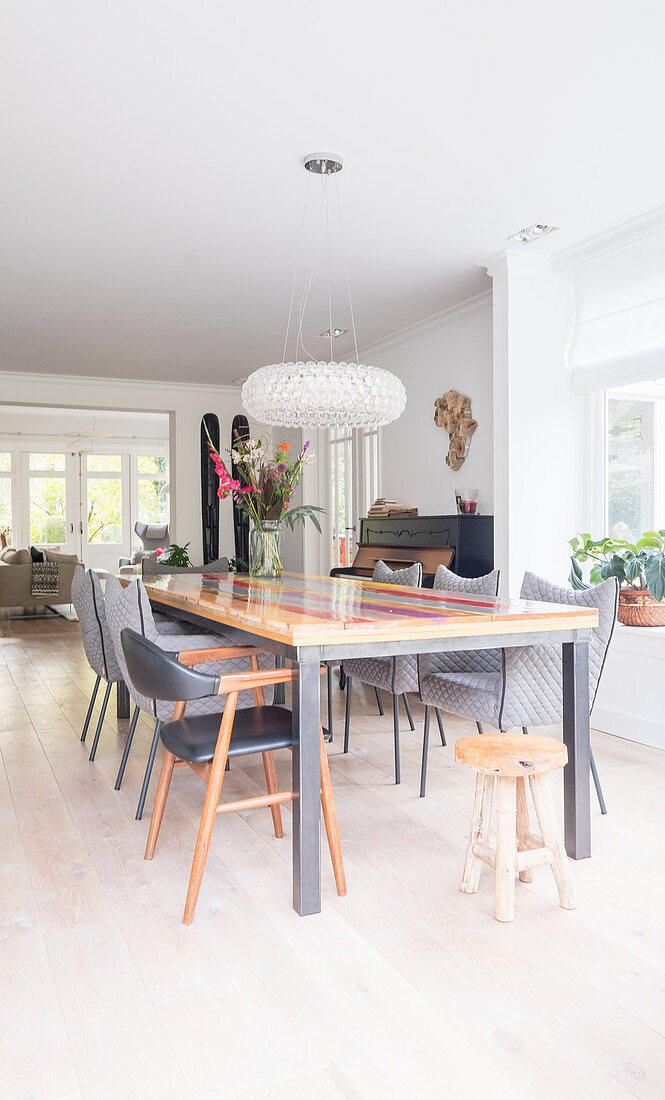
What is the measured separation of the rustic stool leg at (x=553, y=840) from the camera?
2.24 metres

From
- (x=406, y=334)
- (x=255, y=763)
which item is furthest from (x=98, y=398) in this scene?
(x=255, y=763)

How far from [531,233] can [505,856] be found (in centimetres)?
328

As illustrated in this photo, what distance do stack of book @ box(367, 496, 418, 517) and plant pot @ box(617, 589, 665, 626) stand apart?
Answer: 230 cm

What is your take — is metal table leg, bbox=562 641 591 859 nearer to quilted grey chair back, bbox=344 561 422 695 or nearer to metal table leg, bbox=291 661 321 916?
quilted grey chair back, bbox=344 561 422 695

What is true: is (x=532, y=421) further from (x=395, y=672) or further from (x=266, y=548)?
(x=395, y=672)

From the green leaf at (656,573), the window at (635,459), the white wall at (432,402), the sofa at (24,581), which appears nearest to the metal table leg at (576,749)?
the green leaf at (656,573)

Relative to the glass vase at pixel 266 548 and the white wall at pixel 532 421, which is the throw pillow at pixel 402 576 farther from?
the white wall at pixel 532 421

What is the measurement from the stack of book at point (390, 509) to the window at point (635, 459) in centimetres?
178

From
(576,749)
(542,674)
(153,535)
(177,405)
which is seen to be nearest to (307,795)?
(576,749)

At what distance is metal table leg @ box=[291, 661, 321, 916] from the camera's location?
2.18m

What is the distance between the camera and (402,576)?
4.00 metres

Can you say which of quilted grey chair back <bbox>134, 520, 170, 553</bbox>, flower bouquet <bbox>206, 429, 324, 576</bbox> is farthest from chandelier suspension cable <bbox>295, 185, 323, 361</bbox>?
quilted grey chair back <bbox>134, 520, 170, 553</bbox>

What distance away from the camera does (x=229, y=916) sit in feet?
7.22

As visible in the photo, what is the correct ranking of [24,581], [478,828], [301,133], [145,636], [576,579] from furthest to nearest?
[24,581] → [576,579] → [301,133] → [145,636] → [478,828]
